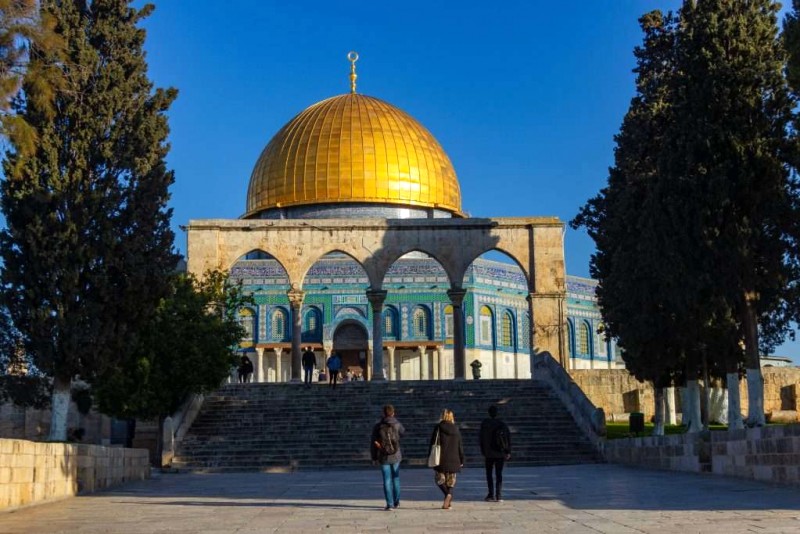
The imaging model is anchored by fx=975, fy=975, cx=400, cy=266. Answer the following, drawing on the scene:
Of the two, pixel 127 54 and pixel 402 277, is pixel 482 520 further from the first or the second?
pixel 402 277

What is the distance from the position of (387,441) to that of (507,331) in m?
33.8

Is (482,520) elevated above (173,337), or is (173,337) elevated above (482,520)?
(173,337)

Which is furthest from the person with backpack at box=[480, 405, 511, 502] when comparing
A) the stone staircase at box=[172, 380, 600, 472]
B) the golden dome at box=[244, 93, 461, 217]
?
the golden dome at box=[244, 93, 461, 217]

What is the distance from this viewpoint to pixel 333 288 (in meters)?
40.7

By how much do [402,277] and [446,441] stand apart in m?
31.4

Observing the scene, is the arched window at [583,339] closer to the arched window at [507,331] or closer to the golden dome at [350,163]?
the arched window at [507,331]

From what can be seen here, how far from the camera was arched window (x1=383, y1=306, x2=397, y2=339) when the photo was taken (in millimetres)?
40656

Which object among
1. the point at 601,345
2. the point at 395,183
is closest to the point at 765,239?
the point at 395,183

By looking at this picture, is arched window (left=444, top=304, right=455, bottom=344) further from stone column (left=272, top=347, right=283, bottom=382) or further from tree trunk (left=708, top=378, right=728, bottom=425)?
tree trunk (left=708, top=378, right=728, bottom=425)

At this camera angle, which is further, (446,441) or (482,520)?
(446,441)

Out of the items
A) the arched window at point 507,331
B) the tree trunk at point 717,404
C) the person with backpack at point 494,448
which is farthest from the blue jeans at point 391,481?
the arched window at point 507,331

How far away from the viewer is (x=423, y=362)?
4019 cm

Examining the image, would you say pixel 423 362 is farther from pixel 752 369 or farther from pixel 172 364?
pixel 752 369

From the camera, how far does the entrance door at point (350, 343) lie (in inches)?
1582
